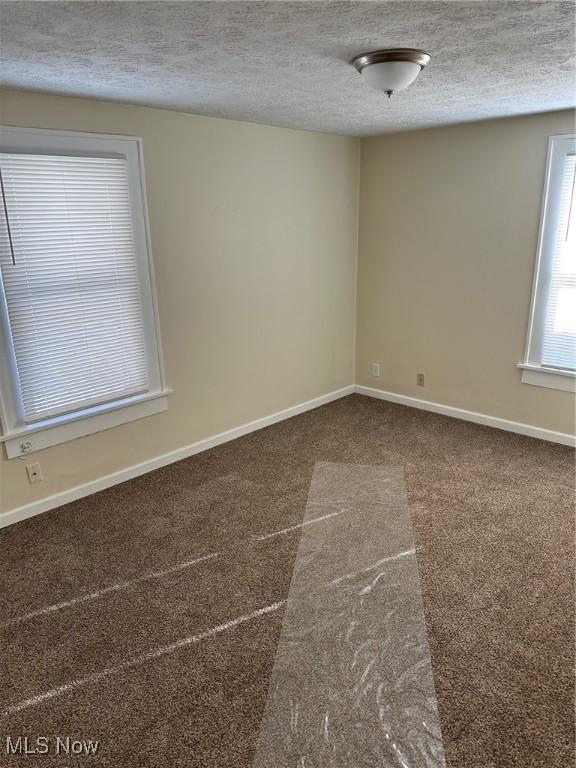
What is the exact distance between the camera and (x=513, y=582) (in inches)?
95.1

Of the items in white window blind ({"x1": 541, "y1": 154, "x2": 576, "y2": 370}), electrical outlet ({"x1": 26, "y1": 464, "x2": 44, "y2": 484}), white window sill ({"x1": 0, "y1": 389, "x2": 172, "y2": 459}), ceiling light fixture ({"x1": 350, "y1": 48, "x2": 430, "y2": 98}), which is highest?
ceiling light fixture ({"x1": 350, "y1": 48, "x2": 430, "y2": 98})

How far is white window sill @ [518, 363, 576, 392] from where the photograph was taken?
146 inches

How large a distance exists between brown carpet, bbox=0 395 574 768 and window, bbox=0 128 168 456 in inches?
23.8

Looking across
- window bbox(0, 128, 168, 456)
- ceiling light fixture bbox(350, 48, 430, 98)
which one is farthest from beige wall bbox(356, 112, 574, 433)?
window bbox(0, 128, 168, 456)

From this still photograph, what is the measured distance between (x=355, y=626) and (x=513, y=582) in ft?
2.68

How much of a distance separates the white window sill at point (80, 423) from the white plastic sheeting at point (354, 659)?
133 centimetres

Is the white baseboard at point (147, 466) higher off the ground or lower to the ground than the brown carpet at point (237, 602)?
higher

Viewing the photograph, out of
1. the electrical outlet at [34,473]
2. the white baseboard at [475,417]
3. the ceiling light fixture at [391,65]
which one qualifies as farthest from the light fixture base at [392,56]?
the white baseboard at [475,417]

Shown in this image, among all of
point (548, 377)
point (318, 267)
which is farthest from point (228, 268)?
point (548, 377)

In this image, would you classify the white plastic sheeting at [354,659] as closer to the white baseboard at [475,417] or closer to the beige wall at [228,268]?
the beige wall at [228,268]

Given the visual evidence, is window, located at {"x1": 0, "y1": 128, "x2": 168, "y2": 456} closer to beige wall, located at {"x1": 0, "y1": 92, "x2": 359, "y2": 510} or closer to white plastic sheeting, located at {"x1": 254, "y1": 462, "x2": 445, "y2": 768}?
beige wall, located at {"x1": 0, "y1": 92, "x2": 359, "y2": 510}

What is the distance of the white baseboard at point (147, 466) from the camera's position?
3.02 meters

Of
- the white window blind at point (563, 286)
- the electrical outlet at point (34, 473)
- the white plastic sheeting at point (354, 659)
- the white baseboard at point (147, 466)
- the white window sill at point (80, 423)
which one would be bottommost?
the white plastic sheeting at point (354, 659)

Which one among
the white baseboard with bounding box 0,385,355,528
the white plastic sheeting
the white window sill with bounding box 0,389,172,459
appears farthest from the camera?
the white baseboard with bounding box 0,385,355,528
